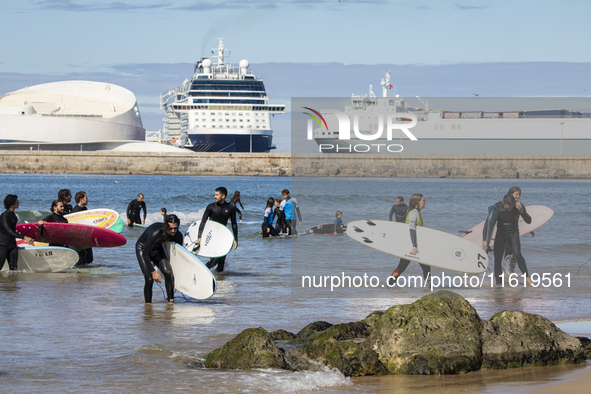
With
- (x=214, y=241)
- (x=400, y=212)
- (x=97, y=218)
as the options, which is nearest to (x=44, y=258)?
(x=97, y=218)

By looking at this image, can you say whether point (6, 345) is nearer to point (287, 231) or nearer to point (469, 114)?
point (287, 231)

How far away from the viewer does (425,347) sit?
15.2 feet

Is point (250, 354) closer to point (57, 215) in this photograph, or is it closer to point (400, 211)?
point (400, 211)

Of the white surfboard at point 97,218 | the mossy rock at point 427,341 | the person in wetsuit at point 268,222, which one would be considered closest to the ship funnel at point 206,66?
the person in wetsuit at point 268,222

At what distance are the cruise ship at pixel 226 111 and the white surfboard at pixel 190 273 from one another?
85232 millimetres

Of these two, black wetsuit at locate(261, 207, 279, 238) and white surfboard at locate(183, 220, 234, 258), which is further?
black wetsuit at locate(261, 207, 279, 238)

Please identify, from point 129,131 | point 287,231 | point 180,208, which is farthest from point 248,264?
point 129,131

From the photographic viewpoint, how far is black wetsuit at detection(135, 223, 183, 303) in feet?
22.2

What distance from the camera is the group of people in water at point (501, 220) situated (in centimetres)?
809

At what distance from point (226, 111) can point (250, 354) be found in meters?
92.8

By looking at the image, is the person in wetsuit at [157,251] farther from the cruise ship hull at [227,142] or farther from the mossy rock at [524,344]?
the cruise ship hull at [227,142]

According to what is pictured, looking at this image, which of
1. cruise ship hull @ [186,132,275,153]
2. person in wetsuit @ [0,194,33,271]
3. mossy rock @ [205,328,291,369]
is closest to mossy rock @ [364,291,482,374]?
mossy rock @ [205,328,291,369]

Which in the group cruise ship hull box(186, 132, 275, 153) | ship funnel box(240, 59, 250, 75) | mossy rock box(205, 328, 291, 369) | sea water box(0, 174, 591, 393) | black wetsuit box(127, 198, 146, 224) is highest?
ship funnel box(240, 59, 250, 75)

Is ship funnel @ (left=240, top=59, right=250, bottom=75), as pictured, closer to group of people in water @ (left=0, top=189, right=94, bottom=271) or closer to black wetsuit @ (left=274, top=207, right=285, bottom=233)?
black wetsuit @ (left=274, top=207, right=285, bottom=233)
